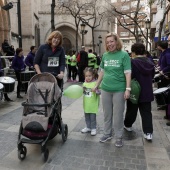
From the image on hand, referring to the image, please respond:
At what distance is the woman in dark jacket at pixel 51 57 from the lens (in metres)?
4.68

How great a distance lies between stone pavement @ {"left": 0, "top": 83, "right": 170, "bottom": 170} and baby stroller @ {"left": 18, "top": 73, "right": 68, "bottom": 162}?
181 millimetres

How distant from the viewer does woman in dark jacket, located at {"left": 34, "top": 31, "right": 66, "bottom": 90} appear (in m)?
4.68

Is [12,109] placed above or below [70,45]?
below

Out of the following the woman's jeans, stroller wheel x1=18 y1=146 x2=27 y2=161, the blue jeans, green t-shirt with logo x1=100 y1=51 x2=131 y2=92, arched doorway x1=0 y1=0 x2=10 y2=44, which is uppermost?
arched doorway x1=0 y1=0 x2=10 y2=44

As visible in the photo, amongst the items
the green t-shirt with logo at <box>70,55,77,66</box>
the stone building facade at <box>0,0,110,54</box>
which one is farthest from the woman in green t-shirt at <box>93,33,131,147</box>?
the stone building facade at <box>0,0,110,54</box>

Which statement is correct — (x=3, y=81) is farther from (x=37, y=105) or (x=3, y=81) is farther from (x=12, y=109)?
(x=37, y=105)

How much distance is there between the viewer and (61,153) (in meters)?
4.10

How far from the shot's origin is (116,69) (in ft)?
13.6

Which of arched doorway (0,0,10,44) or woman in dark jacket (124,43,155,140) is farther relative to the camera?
arched doorway (0,0,10,44)

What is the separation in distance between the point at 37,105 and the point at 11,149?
3.51ft

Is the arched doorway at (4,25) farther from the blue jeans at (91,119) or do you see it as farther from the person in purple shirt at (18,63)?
the blue jeans at (91,119)

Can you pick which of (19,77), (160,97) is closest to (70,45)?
(19,77)

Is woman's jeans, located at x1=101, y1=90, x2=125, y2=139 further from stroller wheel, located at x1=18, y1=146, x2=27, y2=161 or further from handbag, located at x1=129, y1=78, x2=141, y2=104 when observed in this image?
stroller wheel, located at x1=18, y1=146, x2=27, y2=161

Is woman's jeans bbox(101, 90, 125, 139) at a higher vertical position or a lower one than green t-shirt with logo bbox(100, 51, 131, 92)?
lower
